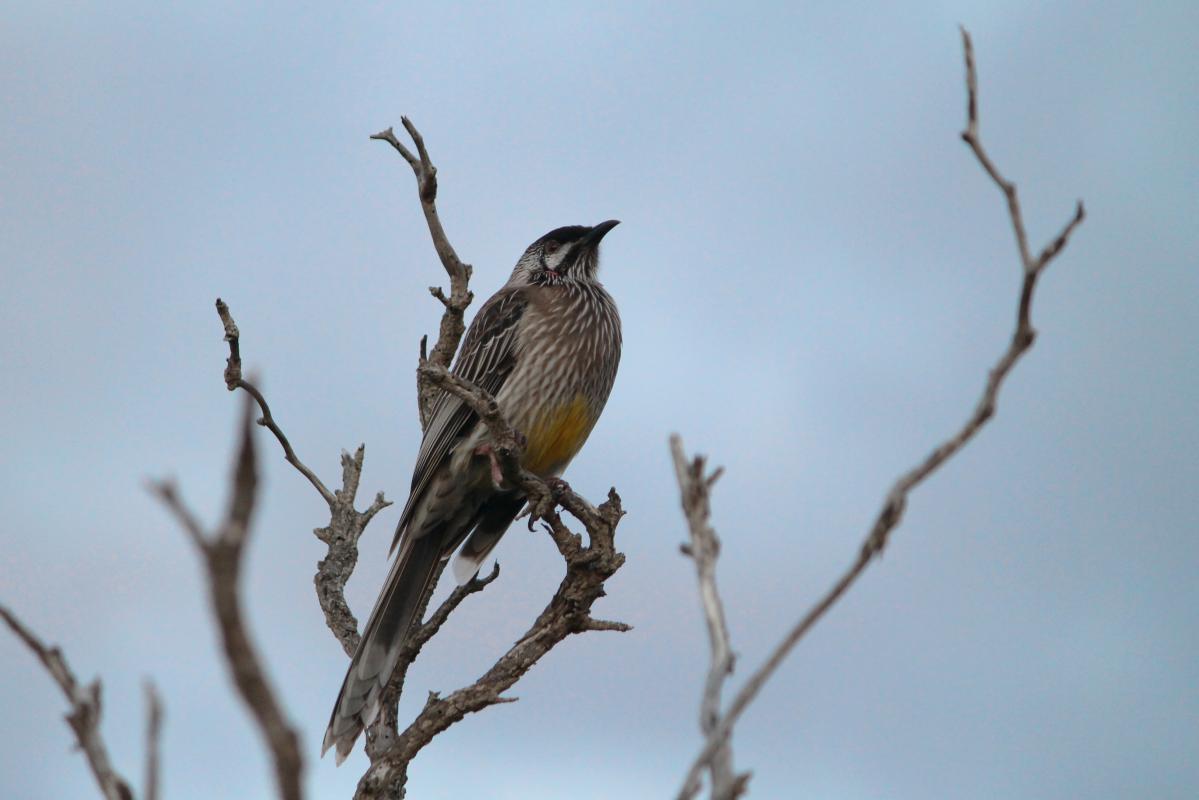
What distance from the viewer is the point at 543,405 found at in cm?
676

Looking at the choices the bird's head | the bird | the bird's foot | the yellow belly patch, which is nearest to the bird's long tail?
the bird

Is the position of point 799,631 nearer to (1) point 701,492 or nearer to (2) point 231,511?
(1) point 701,492

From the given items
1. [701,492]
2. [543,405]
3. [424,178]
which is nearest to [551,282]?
[543,405]

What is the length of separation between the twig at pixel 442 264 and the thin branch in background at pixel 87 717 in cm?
320

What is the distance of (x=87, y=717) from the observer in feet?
5.70

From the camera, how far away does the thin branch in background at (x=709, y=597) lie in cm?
190

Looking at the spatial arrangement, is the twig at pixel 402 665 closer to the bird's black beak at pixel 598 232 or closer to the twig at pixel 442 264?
the twig at pixel 442 264

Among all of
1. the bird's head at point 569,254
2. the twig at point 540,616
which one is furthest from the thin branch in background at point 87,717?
the bird's head at point 569,254

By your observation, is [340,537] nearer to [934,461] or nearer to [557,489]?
[557,489]

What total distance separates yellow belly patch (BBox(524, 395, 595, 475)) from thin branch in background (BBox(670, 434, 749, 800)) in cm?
460

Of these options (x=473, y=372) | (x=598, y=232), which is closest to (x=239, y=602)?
(x=473, y=372)

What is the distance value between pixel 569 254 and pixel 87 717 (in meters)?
6.77

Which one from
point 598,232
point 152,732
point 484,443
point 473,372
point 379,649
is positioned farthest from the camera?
point 598,232

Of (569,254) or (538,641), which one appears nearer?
(538,641)
